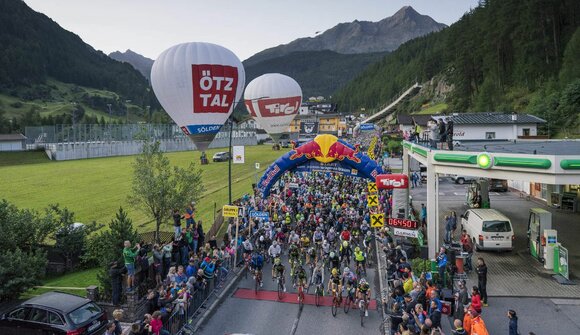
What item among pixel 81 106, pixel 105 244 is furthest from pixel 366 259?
pixel 81 106

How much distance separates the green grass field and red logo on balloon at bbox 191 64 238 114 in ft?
22.9

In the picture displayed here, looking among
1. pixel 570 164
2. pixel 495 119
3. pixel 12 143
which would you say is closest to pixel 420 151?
pixel 570 164

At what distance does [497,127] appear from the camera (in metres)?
43.7

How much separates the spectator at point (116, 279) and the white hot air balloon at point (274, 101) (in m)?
27.1

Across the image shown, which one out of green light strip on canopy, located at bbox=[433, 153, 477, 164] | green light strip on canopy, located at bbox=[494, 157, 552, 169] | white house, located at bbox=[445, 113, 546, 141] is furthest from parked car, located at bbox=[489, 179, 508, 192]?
green light strip on canopy, located at bbox=[494, 157, 552, 169]

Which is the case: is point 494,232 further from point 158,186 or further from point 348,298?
point 158,186

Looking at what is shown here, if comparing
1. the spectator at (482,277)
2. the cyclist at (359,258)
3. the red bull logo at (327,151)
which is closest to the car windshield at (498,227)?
the spectator at (482,277)

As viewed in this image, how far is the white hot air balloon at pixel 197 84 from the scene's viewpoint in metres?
25.0

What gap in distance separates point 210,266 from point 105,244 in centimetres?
488

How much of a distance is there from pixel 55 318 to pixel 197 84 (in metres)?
15.6

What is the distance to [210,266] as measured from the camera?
16.0 metres

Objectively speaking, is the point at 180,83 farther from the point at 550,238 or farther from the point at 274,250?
the point at 550,238

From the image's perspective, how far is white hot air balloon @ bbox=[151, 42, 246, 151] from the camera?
25.0 m

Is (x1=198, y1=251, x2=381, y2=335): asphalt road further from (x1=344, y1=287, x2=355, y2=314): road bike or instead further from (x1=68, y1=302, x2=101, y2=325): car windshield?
(x1=68, y1=302, x2=101, y2=325): car windshield
